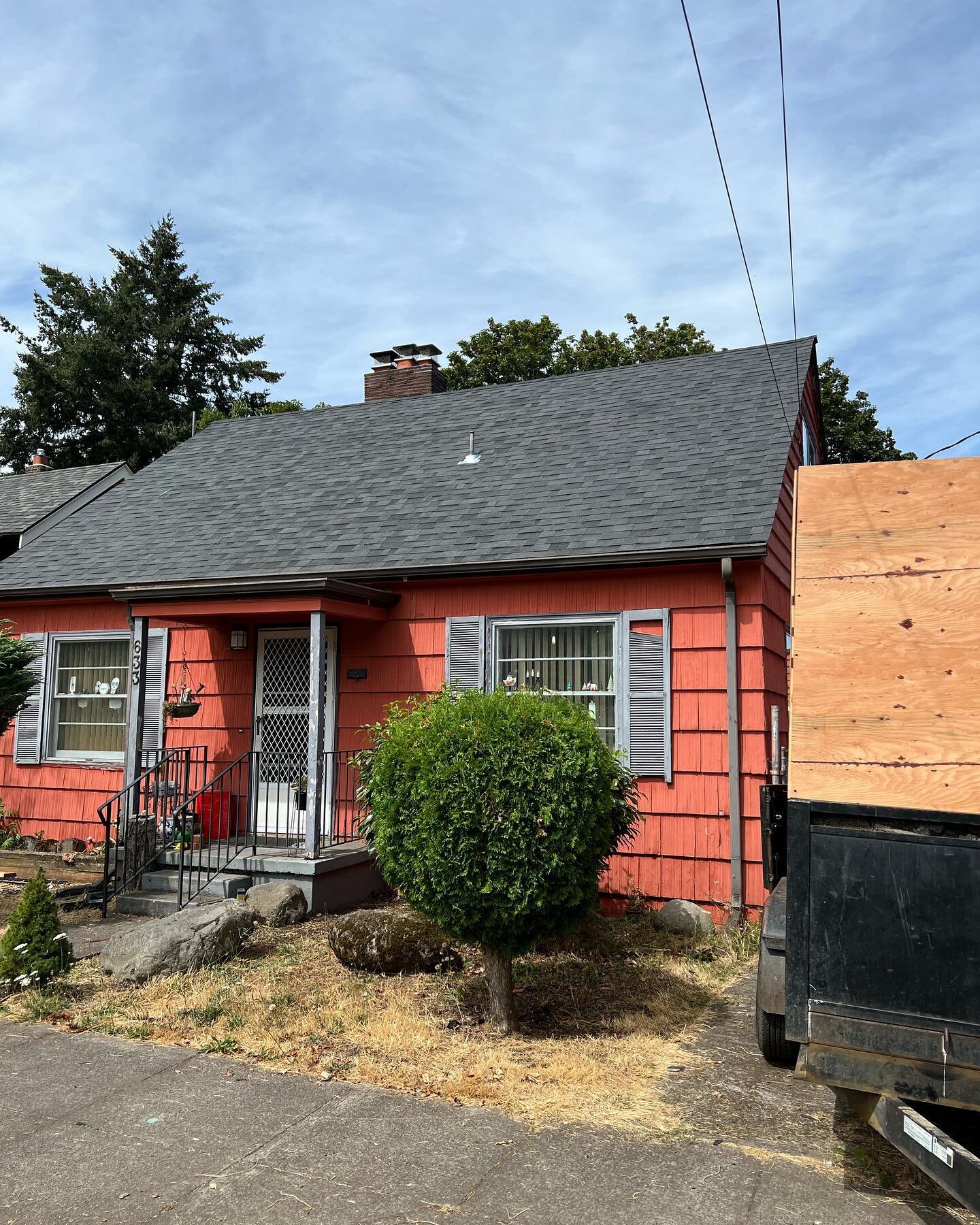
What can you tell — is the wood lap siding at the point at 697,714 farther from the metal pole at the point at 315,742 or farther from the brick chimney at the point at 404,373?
the brick chimney at the point at 404,373

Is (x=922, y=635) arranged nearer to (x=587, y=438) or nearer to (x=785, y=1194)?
A: (x=785, y=1194)

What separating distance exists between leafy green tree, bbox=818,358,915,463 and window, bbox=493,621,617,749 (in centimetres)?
2100

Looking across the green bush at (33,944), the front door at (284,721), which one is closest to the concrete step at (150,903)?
the front door at (284,721)

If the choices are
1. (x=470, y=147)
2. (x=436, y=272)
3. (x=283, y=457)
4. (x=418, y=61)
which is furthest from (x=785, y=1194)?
(x=436, y=272)

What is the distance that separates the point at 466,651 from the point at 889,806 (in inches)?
245

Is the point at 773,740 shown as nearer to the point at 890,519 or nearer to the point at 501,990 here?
the point at 501,990

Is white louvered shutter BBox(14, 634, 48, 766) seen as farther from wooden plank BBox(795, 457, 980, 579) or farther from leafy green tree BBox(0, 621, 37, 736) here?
wooden plank BBox(795, 457, 980, 579)

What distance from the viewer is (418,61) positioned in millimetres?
6246

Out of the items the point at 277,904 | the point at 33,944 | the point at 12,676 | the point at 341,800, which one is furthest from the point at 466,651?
the point at 33,944

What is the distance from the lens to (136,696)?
9.05m

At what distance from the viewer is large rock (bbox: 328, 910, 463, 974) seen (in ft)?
20.0

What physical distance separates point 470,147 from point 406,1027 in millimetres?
6494

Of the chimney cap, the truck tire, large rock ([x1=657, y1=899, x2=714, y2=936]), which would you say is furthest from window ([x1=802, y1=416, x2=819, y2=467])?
the truck tire

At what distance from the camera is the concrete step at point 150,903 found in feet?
25.8
